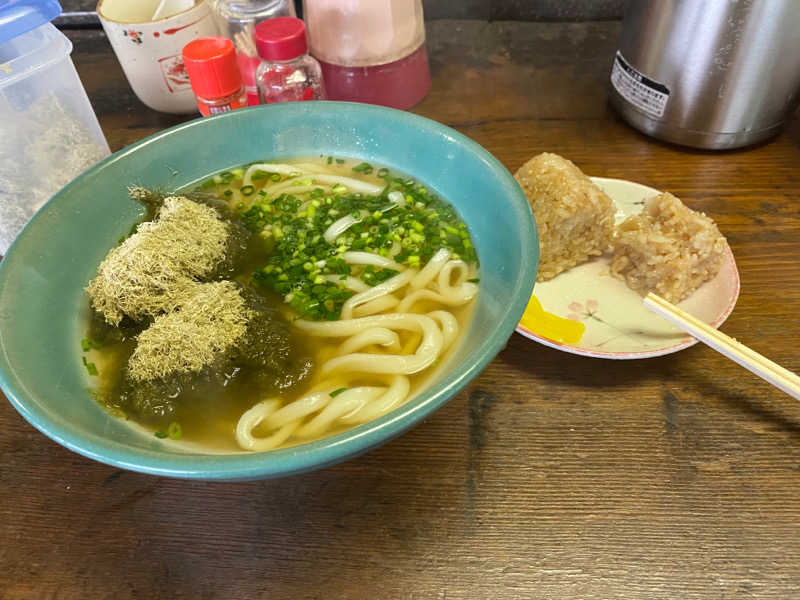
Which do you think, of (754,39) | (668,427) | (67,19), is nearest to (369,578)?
(668,427)

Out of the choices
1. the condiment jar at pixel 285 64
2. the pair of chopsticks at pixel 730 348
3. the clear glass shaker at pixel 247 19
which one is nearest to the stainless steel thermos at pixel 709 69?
the pair of chopsticks at pixel 730 348

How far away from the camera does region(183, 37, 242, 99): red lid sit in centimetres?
180

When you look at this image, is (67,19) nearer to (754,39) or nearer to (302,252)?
(302,252)

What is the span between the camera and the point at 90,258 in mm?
1409

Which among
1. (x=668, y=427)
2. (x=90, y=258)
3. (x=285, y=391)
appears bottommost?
(x=668, y=427)

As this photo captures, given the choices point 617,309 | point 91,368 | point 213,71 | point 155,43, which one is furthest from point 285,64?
point 617,309

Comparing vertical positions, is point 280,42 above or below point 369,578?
above

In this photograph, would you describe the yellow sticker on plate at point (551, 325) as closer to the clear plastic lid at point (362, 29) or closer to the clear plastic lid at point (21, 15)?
the clear plastic lid at point (362, 29)

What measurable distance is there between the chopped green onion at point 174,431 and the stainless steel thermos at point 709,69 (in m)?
1.79

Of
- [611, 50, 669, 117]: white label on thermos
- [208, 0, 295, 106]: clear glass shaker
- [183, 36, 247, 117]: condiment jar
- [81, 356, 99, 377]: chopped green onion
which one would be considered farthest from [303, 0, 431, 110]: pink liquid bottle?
[81, 356, 99, 377]: chopped green onion

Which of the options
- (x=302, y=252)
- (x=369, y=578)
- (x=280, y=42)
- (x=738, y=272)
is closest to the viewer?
(x=369, y=578)

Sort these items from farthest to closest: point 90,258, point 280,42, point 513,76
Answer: point 513,76, point 280,42, point 90,258

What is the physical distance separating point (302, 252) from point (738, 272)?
1202 mm

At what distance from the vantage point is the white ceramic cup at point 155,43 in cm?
204
